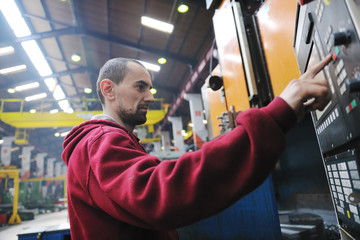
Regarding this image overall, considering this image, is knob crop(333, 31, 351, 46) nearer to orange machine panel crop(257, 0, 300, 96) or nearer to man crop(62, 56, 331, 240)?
man crop(62, 56, 331, 240)

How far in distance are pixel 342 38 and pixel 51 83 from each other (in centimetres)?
1236

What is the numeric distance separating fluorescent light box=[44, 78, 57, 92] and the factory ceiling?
57 millimetres

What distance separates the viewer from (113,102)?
1.10 metres

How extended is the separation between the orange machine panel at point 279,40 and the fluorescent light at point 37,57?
349 inches

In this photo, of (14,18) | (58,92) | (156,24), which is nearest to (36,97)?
(58,92)

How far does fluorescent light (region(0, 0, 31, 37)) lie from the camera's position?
665 centimetres

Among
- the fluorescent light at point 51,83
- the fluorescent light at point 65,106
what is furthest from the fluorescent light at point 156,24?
the fluorescent light at point 65,106

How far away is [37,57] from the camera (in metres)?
8.99

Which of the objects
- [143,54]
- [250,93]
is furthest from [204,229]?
[143,54]

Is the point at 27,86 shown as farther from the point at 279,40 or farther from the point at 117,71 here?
the point at 279,40

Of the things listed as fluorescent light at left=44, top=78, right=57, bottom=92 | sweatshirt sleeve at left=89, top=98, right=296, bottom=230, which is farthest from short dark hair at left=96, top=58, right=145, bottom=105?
fluorescent light at left=44, top=78, right=57, bottom=92

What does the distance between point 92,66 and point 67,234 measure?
8181 millimetres

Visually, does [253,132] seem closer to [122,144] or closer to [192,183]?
[192,183]

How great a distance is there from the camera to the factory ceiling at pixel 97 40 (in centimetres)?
615
